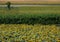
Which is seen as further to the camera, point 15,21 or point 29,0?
point 29,0

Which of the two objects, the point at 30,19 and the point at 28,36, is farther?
the point at 30,19

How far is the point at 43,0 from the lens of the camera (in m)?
36.2

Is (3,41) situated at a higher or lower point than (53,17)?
higher

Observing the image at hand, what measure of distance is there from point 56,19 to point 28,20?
6.92 ft

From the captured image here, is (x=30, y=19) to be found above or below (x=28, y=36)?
below

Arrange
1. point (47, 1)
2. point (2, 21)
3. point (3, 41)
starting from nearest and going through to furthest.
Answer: point (3, 41) → point (2, 21) → point (47, 1)

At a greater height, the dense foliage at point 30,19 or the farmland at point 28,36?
the farmland at point 28,36

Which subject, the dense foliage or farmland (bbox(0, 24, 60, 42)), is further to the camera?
the dense foliage

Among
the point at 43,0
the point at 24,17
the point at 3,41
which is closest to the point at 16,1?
Answer: the point at 43,0

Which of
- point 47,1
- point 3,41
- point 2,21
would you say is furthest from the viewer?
point 47,1

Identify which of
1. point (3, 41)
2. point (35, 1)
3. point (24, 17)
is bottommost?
point (35, 1)

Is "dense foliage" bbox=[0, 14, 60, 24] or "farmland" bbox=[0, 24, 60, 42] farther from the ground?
"farmland" bbox=[0, 24, 60, 42]

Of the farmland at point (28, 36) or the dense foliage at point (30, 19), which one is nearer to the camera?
the farmland at point (28, 36)

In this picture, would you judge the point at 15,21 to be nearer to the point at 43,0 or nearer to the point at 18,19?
the point at 18,19
